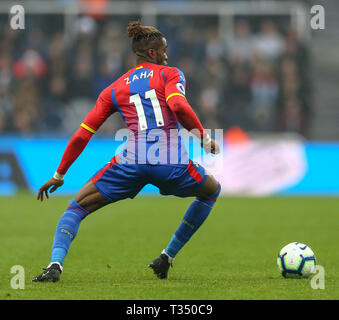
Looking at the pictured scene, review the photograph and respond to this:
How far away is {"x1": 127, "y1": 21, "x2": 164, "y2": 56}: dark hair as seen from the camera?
22.4ft

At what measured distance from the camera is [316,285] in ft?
21.0

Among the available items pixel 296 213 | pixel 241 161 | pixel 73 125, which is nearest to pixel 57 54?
pixel 73 125

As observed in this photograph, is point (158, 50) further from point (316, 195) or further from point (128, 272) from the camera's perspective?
point (316, 195)

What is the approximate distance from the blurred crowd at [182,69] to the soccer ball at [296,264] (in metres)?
11.3

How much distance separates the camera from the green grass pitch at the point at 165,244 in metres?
6.12

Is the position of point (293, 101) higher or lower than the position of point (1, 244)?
higher

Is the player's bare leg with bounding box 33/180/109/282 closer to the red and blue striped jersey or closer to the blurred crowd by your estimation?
the red and blue striped jersey

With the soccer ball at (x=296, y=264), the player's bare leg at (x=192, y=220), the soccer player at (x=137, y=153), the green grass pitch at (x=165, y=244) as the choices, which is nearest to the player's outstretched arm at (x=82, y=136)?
the soccer player at (x=137, y=153)

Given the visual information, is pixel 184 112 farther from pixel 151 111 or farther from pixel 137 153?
pixel 137 153

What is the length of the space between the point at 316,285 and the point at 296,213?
694cm

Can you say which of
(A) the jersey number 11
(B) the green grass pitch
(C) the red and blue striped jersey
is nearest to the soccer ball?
(B) the green grass pitch
